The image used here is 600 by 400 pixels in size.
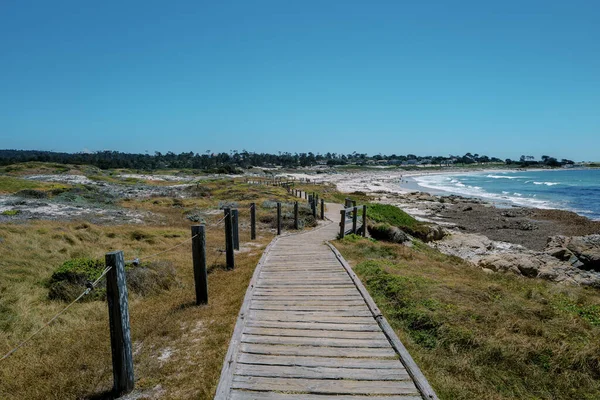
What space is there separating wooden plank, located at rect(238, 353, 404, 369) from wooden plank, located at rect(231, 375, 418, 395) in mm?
344

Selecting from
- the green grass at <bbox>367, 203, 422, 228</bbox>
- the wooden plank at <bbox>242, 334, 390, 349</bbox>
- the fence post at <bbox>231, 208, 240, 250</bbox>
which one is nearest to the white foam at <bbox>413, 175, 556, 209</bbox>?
the green grass at <bbox>367, 203, 422, 228</bbox>

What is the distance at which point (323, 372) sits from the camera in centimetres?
484

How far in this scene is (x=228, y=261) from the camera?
35.2 ft

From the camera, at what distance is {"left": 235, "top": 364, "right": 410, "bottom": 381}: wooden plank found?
4.74 meters

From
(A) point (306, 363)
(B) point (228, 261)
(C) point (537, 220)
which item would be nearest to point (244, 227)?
(B) point (228, 261)

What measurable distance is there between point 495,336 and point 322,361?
277 centimetres

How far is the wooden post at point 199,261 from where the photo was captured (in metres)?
7.68

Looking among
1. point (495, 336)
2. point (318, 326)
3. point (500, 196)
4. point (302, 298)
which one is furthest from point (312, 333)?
point (500, 196)

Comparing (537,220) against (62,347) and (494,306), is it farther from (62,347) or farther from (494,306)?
(62,347)

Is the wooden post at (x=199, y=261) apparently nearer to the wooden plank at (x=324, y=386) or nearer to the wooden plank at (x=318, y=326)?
the wooden plank at (x=318, y=326)

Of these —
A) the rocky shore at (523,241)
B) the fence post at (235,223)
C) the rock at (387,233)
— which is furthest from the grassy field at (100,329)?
the rocky shore at (523,241)

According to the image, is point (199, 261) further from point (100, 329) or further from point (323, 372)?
point (323, 372)

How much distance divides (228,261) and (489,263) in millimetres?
12080

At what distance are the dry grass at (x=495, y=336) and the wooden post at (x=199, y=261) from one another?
11.8ft
